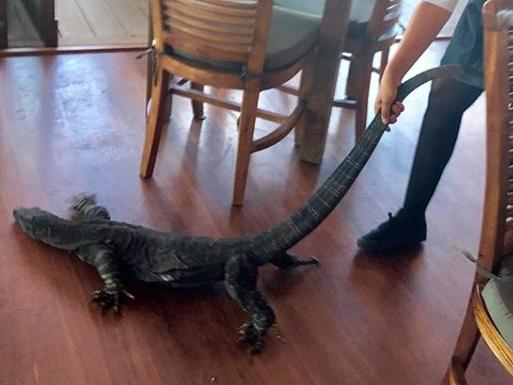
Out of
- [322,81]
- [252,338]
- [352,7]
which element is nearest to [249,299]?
[252,338]

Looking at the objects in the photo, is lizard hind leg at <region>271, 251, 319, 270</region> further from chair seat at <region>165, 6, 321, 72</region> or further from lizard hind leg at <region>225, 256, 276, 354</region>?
chair seat at <region>165, 6, 321, 72</region>

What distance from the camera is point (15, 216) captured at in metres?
2.10

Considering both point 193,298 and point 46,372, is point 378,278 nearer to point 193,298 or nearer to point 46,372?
point 193,298

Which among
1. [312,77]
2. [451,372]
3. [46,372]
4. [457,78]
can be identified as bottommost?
[46,372]

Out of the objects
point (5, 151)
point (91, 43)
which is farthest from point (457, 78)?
point (91, 43)

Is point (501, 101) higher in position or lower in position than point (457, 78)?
higher

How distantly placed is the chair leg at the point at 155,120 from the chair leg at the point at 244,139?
260 millimetres

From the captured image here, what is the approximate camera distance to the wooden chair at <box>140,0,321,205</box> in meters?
2.02

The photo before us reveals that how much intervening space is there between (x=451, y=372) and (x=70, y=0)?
9.06ft

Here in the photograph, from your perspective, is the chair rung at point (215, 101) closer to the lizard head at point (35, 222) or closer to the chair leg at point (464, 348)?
the lizard head at point (35, 222)

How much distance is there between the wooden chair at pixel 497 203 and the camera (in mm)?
1221

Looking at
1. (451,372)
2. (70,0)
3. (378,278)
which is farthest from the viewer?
(70,0)

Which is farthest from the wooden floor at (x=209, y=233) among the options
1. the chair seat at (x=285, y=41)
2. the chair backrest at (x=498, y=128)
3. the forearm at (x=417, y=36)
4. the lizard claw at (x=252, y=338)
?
the forearm at (x=417, y=36)

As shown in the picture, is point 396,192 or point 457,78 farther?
point 396,192
